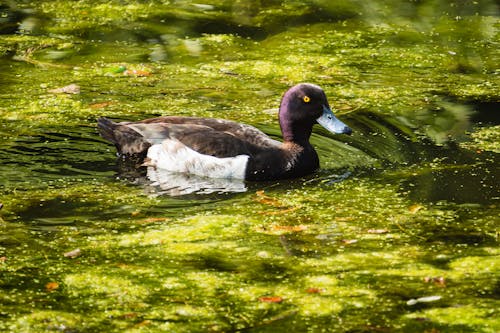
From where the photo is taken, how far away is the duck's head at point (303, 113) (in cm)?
805

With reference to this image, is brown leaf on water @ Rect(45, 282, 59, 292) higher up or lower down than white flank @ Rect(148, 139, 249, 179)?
higher up

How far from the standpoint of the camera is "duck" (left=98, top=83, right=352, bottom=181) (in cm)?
772

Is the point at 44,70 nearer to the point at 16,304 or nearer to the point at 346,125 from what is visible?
the point at 346,125

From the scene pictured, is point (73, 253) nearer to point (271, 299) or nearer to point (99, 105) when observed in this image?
point (271, 299)

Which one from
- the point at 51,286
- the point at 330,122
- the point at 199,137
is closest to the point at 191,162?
the point at 199,137

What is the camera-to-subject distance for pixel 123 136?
7973 mm

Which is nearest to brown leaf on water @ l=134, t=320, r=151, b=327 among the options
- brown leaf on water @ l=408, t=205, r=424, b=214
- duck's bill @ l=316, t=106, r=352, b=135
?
brown leaf on water @ l=408, t=205, r=424, b=214

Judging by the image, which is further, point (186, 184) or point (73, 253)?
point (186, 184)

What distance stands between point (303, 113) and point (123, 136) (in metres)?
1.46

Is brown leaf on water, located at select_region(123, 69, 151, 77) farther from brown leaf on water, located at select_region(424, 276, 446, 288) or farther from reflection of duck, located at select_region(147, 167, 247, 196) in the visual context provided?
brown leaf on water, located at select_region(424, 276, 446, 288)

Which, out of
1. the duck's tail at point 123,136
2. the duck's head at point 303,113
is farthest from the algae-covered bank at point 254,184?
the duck's head at point 303,113

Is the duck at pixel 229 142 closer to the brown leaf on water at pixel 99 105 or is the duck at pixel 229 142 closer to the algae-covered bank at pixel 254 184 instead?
the algae-covered bank at pixel 254 184

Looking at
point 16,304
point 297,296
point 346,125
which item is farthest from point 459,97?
point 16,304

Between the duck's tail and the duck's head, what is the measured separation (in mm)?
1143
